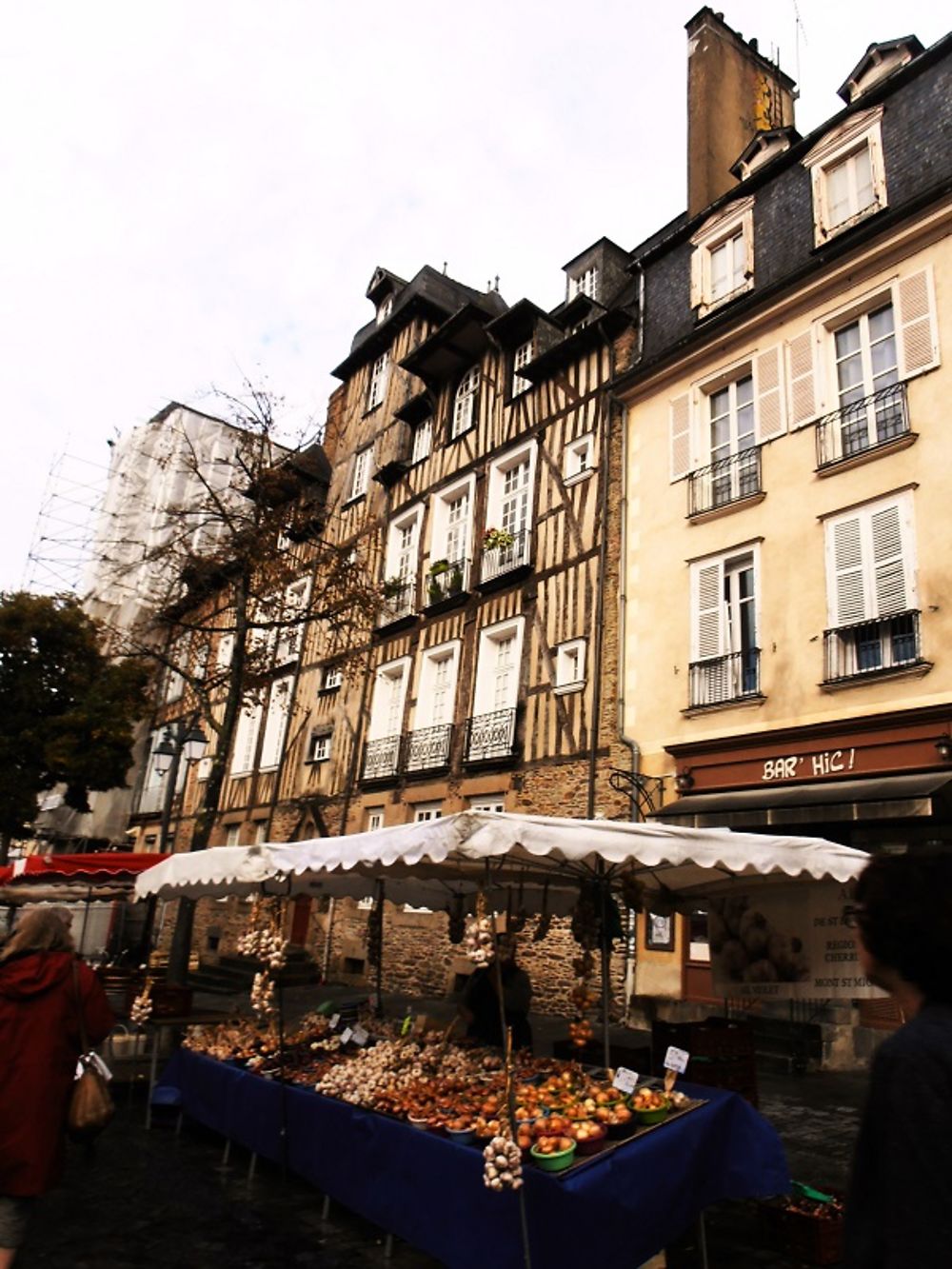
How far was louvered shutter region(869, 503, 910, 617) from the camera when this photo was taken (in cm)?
934

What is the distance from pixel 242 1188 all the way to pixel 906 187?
12187 mm

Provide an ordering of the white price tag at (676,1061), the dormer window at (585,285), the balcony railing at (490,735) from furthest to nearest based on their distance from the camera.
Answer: the dormer window at (585,285) → the balcony railing at (490,735) → the white price tag at (676,1061)

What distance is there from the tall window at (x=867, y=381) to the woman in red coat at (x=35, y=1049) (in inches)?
376

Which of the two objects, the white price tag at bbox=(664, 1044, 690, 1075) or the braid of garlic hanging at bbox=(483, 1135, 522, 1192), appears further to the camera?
the white price tag at bbox=(664, 1044, 690, 1075)

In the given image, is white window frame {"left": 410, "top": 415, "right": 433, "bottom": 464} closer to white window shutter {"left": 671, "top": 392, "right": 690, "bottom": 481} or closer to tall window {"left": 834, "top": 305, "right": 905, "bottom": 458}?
white window shutter {"left": 671, "top": 392, "right": 690, "bottom": 481}

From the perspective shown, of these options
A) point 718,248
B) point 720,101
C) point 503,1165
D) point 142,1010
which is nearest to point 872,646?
point 718,248

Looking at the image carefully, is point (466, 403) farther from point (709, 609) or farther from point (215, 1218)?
point (215, 1218)

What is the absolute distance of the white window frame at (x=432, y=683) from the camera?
15.5 m

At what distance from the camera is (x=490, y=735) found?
14.0 m

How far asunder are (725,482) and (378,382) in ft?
38.5

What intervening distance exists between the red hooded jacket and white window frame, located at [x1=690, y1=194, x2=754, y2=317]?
12135mm

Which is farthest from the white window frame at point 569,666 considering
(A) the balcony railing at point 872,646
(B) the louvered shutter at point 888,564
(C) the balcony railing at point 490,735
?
(B) the louvered shutter at point 888,564

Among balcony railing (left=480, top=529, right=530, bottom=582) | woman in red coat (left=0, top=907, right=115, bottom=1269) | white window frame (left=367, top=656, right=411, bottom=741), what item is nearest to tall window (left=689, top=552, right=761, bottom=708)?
balcony railing (left=480, top=529, right=530, bottom=582)

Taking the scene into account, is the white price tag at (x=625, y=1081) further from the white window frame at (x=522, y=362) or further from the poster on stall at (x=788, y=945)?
the white window frame at (x=522, y=362)
